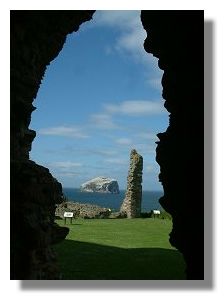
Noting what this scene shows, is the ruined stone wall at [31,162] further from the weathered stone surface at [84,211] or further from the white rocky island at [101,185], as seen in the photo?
the white rocky island at [101,185]

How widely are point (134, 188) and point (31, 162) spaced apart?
922 inches

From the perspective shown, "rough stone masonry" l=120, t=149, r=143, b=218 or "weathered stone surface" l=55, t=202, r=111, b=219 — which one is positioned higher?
"rough stone masonry" l=120, t=149, r=143, b=218

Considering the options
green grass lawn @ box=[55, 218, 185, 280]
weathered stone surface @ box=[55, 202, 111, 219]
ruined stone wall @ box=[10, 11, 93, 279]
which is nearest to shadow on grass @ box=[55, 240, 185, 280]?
green grass lawn @ box=[55, 218, 185, 280]

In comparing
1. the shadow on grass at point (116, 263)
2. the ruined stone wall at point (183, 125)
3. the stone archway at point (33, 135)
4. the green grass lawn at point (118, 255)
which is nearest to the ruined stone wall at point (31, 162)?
the stone archway at point (33, 135)

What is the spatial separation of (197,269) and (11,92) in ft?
14.5

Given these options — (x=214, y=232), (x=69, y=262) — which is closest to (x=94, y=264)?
(x=69, y=262)

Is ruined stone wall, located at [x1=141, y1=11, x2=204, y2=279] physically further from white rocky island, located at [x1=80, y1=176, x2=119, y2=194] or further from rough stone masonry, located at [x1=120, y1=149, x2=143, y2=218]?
white rocky island, located at [x1=80, y1=176, x2=119, y2=194]

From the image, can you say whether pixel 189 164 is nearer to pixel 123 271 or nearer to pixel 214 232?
pixel 214 232

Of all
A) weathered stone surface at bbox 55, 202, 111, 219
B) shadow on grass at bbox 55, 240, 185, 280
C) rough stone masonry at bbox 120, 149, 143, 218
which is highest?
rough stone masonry at bbox 120, 149, 143, 218

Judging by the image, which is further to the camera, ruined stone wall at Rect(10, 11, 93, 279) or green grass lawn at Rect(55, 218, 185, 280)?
green grass lawn at Rect(55, 218, 185, 280)

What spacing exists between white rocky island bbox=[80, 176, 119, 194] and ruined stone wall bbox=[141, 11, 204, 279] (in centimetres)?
13114

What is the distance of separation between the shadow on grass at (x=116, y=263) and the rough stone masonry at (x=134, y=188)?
14.1 meters

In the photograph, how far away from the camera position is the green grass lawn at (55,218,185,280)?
11516 millimetres
